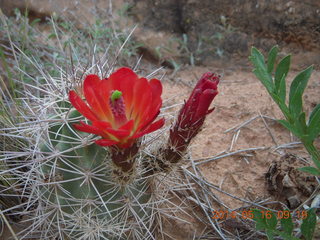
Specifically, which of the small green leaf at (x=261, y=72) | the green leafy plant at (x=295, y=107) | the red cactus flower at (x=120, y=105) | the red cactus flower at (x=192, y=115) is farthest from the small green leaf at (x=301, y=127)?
the red cactus flower at (x=120, y=105)

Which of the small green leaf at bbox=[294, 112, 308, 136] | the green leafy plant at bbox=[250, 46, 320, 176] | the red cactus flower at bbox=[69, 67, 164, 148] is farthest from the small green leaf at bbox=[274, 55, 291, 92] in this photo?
the red cactus flower at bbox=[69, 67, 164, 148]

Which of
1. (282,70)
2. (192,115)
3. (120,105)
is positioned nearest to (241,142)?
(282,70)

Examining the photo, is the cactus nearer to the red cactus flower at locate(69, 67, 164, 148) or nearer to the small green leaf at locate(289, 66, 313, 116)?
the red cactus flower at locate(69, 67, 164, 148)

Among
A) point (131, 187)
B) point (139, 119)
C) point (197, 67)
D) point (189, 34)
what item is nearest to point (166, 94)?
point (197, 67)

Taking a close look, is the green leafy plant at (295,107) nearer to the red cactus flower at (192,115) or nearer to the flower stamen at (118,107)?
the red cactus flower at (192,115)

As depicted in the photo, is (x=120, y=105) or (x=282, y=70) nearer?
(x=120, y=105)

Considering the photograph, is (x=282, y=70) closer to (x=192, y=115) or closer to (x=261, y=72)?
(x=261, y=72)
